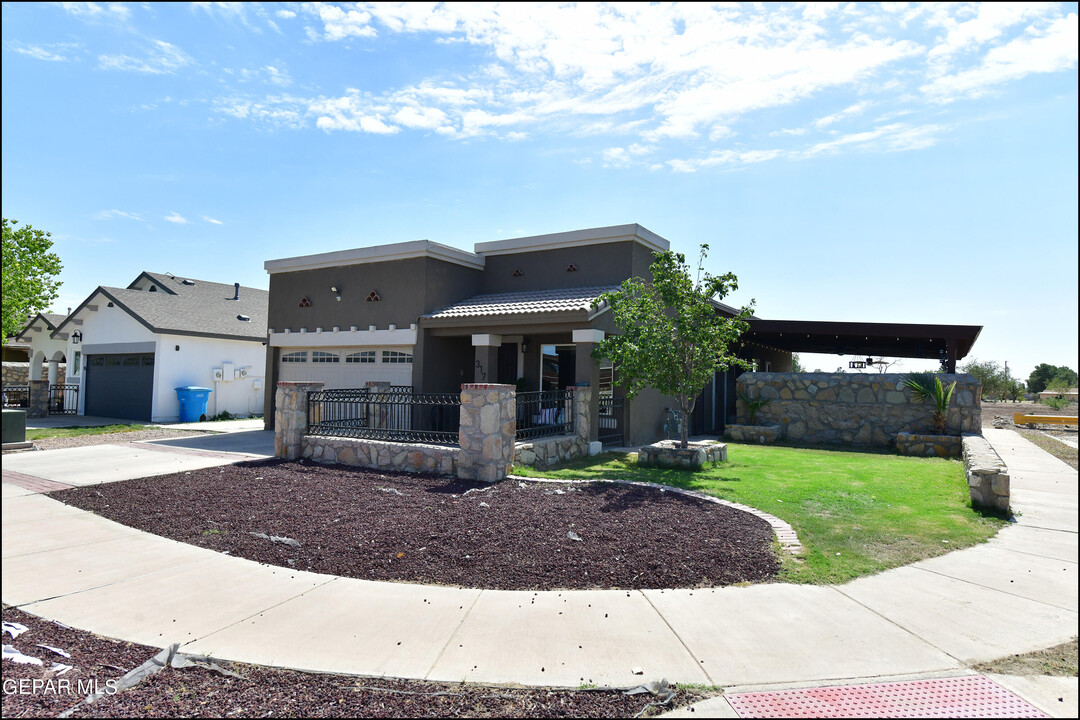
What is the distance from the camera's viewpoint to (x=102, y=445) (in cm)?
1330

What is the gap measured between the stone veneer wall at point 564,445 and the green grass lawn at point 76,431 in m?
13.1

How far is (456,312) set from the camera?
48.1 ft

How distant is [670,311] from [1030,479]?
7.94m

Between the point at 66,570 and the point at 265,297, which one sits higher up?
the point at 265,297

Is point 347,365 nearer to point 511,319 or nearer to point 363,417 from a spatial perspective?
point 363,417

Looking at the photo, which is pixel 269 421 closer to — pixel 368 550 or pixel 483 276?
pixel 483 276

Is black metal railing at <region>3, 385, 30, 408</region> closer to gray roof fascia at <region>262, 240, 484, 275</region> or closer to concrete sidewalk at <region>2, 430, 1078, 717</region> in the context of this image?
gray roof fascia at <region>262, 240, 484, 275</region>

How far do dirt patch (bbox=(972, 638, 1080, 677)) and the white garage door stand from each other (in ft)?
44.1

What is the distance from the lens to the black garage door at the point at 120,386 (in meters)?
20.8

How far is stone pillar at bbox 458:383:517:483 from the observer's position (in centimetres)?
888

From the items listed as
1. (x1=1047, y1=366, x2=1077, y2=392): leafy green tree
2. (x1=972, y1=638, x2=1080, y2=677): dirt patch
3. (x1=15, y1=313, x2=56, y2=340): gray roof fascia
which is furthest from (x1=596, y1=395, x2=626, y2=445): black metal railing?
(x1=1047, y1=366, x2=1077, y2=392): leafy green tree

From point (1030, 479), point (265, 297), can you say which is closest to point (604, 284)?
point (1030, 479)

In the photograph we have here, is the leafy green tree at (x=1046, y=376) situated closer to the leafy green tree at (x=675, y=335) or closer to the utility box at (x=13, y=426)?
the leafy green tree at (x=675, y=335)

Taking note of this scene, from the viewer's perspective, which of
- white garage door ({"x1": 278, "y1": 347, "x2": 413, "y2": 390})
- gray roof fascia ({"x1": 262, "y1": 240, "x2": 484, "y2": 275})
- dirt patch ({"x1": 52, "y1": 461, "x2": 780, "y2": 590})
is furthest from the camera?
white garage door ({"x1": 278, "y1": 347, "x2": 413, "y2": 390})
